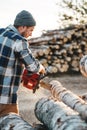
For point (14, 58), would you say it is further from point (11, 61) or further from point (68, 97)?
point (68, 97)

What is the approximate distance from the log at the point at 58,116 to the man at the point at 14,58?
449mm

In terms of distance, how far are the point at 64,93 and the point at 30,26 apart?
1.47 meters

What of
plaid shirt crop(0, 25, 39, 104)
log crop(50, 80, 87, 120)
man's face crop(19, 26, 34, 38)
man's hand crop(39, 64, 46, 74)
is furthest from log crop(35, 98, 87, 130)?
man's face crop(19, 26, 34, 38)

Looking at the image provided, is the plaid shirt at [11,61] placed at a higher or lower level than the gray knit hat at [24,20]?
lower

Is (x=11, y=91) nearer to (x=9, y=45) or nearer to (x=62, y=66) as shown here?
(x=9, y=45)

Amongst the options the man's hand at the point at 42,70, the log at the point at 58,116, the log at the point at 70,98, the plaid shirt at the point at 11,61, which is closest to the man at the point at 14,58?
the plaid shirt at the point at 11,61

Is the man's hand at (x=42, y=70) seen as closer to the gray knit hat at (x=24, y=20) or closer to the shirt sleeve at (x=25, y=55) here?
the shirt sleeve at (x=25, y=55)

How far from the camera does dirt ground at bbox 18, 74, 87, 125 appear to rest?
848 cm

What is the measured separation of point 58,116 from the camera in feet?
15.8

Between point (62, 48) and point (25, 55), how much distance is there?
839 centimetres

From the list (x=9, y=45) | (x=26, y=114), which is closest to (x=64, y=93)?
(x=9, y=45)

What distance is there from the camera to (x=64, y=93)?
6.48 m

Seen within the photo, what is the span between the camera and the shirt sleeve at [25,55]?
5.25 m

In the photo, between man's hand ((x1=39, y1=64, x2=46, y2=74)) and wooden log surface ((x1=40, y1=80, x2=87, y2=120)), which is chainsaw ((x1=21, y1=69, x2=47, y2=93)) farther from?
wooden log surface ((x1=40, y1=80, x2=87, y2=120))
